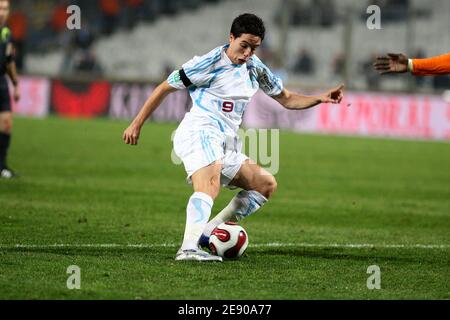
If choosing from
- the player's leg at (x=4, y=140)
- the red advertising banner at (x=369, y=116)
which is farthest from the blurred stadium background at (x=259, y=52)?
the player's leg at (x=4, y=140)

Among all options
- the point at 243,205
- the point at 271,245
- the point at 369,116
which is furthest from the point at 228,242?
the point at 369,116

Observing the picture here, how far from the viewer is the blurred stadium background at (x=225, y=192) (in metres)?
7.53

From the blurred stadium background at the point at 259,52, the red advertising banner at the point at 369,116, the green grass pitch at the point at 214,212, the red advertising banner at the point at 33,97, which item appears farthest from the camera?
the red advertising banner at the point at 33,97

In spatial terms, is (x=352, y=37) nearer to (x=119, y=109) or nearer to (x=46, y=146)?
(x=119, y=109)

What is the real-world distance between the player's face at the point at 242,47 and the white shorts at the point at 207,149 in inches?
24.1

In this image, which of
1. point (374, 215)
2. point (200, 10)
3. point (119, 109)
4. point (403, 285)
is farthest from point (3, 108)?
point (200, 10)

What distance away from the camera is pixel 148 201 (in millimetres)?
13078

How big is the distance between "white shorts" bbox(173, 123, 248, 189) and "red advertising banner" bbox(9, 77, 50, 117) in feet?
74.0

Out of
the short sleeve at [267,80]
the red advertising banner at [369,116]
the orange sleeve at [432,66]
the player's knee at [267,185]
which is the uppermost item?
the orange sleeve at [432,66]

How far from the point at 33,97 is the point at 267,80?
75.5 ft

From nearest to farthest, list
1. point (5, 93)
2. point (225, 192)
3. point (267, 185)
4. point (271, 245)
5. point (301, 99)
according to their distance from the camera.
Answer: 1. point (267, 185)
2. point (301, 99)
3. point (271, 245)
4. point (5, 93)
5. point (225, 192)

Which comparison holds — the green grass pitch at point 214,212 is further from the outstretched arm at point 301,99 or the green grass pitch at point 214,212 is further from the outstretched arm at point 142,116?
the outstretched arm at point 301,99

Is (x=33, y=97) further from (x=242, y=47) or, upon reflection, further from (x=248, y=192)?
(x=242, y=47)

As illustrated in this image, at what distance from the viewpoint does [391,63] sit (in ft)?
26.6
